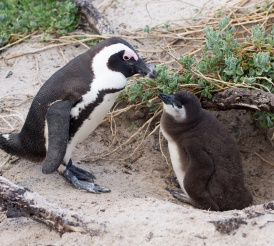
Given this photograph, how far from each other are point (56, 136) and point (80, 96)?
30cm

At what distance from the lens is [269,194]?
425 cm

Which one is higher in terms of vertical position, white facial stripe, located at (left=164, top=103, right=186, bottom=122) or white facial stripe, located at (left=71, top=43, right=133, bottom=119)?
white facial stripe, located at (left=71, top=43, right=133, bottom=119)

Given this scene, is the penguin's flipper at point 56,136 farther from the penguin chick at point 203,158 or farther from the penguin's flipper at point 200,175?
the penguin's flipper at point 200,175

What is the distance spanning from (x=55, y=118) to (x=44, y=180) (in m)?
0.47

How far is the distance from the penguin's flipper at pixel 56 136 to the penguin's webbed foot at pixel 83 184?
1.02ft

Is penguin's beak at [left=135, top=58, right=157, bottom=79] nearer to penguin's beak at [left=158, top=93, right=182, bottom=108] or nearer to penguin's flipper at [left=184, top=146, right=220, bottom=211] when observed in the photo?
penguin's beak at [left=158, top=93, right=182, bottom=108]

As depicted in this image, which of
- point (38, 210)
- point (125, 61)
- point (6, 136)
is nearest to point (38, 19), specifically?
point (6, 136)

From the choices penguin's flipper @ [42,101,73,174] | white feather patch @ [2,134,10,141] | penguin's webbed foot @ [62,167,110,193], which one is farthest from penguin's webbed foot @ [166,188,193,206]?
white feather patch @ [2,134,10,141]

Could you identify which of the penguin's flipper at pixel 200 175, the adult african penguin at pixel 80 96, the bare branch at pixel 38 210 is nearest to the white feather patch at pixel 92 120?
the adult african penguin at pixel 80 96

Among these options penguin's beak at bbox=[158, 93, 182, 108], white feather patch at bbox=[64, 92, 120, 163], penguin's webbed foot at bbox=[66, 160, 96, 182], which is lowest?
penguin's webbed foot at bbox=[66, 160, 96, 182]

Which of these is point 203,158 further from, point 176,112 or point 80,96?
point 80,96

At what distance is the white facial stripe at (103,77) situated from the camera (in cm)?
374

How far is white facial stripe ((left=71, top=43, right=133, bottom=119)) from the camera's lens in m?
3.74

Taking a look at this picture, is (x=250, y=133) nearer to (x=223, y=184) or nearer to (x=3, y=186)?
(x=223, y=184)
